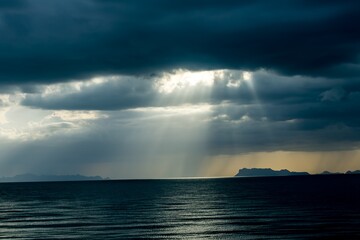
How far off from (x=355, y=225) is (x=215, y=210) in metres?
42.4

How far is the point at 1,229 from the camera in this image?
84750 mm

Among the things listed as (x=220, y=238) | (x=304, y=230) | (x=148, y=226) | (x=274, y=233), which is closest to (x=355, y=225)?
(x=304, y=230)

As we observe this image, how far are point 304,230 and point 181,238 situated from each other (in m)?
18.8

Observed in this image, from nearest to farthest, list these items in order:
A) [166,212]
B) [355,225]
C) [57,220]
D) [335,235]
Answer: [335,235], [355,225], [57,220], [166,212]

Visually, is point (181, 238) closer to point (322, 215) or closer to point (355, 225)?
point (355, 225)

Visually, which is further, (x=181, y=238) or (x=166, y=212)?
(x=166, y=212)

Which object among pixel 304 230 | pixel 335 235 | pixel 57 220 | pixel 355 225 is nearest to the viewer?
pixel 335 235

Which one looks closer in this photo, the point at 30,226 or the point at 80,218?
the point at 30,226

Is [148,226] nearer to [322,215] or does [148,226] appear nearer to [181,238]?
[181,238]

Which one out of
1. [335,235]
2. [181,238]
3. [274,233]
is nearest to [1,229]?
[181,238]

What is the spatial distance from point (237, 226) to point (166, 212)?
110ft

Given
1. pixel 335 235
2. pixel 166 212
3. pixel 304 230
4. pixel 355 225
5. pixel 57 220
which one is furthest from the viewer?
pixel 166 212

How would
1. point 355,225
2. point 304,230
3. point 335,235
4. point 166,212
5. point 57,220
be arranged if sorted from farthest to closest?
point 166,212 < point 57,220 < point 355,225 < point 304,230 < point 335,235

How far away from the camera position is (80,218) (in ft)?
336
